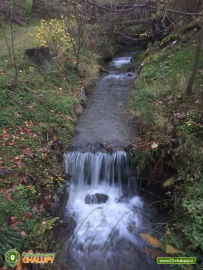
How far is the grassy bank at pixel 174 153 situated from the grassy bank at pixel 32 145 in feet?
6.60

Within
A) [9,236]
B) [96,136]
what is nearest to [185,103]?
[96,136]

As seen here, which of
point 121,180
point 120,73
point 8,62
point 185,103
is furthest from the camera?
point 120,73

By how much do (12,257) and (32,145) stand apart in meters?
2.55

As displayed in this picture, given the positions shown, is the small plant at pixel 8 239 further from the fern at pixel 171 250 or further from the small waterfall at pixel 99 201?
the fern at pixel 171 250

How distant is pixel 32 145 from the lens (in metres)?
4.77

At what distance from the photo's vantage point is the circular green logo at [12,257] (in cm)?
274

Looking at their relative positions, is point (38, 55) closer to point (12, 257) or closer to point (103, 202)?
point (103, 202)

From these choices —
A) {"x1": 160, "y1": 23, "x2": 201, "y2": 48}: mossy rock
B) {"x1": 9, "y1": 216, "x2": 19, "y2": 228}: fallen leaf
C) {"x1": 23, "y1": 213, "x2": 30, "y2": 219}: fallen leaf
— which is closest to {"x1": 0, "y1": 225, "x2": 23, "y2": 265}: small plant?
{"x1": 9, "y1": 216, "x2": 19, "y2": 228}: fallen leaf

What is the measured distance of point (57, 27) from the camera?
924 centimetres

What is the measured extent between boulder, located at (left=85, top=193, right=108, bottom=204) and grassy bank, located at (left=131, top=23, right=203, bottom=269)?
47.6 inches

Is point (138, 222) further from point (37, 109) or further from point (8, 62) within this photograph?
point (8, 62)

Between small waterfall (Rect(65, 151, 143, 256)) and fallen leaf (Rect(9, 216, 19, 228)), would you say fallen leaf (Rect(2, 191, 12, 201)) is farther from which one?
small waterfall (Rect(65, 151, 143, 256))

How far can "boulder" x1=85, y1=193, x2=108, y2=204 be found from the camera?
500cm

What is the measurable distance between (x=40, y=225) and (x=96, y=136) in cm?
323
